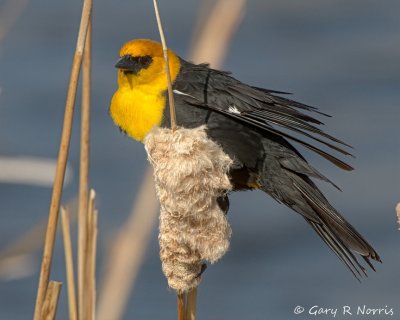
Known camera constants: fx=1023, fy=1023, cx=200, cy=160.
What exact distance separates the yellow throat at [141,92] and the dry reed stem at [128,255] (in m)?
1.06

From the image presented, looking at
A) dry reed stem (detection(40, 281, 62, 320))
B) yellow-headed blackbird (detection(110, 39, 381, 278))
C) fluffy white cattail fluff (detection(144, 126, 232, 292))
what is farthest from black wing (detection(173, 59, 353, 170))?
dry reed stem (detection(40, 281, 62, 320))

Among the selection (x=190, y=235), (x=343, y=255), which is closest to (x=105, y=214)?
(x=343, y=255)

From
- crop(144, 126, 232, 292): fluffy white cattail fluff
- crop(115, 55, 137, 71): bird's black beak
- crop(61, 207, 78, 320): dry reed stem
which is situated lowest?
crop(61, 207, 78, 320): dry reed stem

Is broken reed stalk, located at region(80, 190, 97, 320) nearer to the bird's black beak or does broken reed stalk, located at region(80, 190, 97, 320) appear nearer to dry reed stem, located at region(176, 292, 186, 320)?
dry reed stem, located at region(176, 292, 186, 320)

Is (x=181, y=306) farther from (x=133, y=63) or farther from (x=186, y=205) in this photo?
(x=133, y=63)

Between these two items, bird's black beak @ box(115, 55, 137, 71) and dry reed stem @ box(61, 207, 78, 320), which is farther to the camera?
bird's black beak @ box(115, 55, 137, 71)

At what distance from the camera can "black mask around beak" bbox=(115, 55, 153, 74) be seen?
11.0 ft

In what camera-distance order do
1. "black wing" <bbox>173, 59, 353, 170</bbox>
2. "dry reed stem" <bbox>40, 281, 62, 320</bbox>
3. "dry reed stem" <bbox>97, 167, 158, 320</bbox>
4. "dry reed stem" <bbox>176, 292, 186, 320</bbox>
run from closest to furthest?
"dry reed stem" <bbox>40, 281, 62, 320</bbox> < "dry reed stem" <bbox>97, 167, 158, 320</bbox> < "dry reed stem" <bbox>176, 292, 186, 320</bbox> < "black wing" <bbox>173, 59, 353, 170</bbox>

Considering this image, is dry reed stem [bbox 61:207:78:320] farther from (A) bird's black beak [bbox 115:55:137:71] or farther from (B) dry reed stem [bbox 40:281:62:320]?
(A) bird's black beak [bbox 115:55:137:71]

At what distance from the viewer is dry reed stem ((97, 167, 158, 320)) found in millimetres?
2203

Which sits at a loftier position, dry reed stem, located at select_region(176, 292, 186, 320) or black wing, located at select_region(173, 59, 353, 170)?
black wing, located at select_region(173, 59, 353, 170)

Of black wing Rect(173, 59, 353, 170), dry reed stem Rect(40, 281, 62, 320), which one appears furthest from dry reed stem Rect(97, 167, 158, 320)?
black wing Rect(173, 59, 353, 170)

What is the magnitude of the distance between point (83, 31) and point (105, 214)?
10.5 feet

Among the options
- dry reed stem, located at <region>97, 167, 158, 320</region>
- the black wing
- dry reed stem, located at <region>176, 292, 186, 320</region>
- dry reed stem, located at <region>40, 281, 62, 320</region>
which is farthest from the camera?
the black wing
